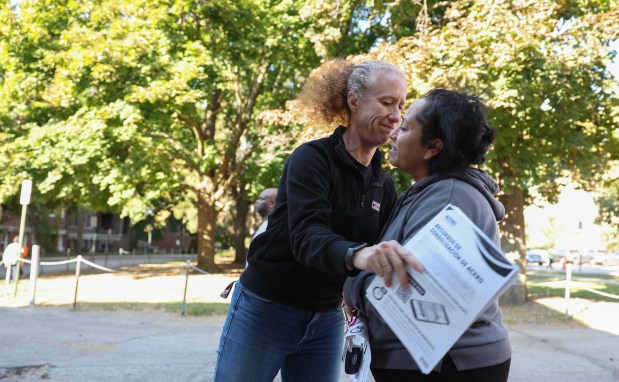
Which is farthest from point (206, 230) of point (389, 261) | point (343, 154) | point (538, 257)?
point (538, 257)

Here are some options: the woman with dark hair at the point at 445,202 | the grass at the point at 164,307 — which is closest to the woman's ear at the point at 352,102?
the woman with dark hair at the point at 445,202

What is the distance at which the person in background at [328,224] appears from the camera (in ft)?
8.17

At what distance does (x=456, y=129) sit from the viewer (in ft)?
6.97

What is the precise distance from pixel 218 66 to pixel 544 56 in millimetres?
10834

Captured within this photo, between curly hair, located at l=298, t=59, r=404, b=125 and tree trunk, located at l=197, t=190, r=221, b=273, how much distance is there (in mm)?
21574

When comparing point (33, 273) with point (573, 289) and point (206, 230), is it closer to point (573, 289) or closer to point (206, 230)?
point (206, 230)

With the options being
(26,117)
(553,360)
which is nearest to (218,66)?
(26,117)

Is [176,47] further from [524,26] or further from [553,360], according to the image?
[553,360]

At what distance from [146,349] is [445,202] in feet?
23.1

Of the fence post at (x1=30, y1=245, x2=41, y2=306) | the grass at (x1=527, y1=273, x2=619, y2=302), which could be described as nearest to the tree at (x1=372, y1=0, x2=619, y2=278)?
the grass at (x1=527, y1=273, x2=619, y2=302)

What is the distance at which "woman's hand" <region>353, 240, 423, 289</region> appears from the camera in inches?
69.4

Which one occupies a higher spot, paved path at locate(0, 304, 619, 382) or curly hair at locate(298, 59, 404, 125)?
curly hair at locate(298, 59, 404, 125)

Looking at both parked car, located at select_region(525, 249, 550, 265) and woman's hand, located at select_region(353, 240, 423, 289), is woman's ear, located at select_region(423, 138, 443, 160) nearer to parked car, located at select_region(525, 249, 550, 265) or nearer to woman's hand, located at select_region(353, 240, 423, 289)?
woman's hand, located at select_region(353, 240, 423, 289)

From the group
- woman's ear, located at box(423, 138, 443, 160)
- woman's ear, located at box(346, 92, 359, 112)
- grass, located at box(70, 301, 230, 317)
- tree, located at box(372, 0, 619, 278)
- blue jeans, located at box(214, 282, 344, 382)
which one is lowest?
grass, located at box(70, 301, 230, 317)
